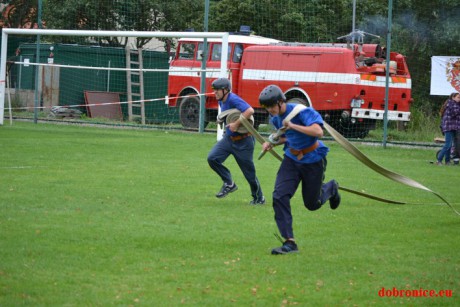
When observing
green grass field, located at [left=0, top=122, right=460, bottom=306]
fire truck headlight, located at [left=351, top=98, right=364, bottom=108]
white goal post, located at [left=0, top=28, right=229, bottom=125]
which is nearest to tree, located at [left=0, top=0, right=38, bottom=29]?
white goal post, located at [left=0, top=28, right=229, bottom=125]

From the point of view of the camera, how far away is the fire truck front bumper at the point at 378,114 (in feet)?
78.5

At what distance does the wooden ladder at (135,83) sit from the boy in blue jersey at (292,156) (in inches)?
872

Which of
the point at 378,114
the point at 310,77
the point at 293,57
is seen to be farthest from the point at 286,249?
the point at 293,57

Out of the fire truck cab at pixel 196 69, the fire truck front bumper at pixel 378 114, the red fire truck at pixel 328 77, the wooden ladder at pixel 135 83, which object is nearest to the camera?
the fire truck front bumper at pixel 378 114

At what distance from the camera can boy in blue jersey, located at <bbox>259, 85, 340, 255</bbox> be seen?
8.71 metres

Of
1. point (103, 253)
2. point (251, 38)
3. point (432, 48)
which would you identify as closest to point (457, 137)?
point (432, 48)

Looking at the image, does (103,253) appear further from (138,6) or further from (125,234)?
(138,6)

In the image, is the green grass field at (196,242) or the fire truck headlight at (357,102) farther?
the fire truck headlight at (357,102)

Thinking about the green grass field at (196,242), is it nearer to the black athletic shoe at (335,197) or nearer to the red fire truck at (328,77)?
the black athletic shoe at (335,197)

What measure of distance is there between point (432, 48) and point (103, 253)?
17.4m

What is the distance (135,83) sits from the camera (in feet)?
107

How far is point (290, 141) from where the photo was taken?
9.02 metres

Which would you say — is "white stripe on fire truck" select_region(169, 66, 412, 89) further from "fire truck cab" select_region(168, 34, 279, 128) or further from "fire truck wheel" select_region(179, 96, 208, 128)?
"fire truck wheel" select_region(179, 96, 208, 128)

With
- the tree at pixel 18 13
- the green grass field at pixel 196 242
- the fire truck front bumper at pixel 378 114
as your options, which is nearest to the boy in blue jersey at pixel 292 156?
the green grass field at pixel 196 242
